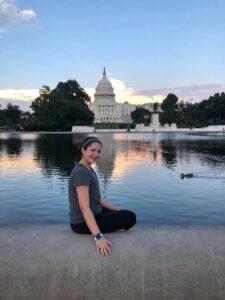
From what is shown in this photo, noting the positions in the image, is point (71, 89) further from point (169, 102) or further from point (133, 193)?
point (133, 193)

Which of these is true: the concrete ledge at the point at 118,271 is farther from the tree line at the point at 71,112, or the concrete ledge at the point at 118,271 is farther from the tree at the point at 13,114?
the tree at the point at 13,114

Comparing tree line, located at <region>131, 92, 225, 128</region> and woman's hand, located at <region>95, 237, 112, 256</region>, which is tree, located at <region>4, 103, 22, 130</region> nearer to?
tree line, located at <region>131, 92, 225, 128</region>

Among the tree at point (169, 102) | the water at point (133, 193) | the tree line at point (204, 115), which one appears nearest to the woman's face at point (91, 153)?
the water at point (133, 193)

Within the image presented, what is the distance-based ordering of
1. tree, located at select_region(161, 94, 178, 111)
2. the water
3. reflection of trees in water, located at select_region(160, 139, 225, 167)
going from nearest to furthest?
the water → reflection of trees in water, located at select_region(160, 139, 225, 167) → tree, located at select_region(161, 94, 178, 111)

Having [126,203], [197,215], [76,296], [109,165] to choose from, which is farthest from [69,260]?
[109,165]

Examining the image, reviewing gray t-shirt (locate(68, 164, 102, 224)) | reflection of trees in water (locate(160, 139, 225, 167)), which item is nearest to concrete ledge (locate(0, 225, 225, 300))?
gray t-shirt (locate(68, 164, 102, 224))

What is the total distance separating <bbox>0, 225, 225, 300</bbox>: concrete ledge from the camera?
3994 millimetres

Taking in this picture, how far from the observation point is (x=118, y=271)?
4023 mm

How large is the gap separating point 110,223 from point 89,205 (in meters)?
0.29

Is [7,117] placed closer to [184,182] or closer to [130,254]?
[184,182]

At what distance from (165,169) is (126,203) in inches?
420

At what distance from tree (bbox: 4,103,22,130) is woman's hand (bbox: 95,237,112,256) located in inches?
5837

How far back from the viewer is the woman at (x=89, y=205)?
15.6 feet

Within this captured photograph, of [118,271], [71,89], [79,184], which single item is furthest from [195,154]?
[71,89]
